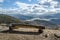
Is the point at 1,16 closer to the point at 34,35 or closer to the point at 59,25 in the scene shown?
the point at 59,25

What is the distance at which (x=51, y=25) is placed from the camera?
16672mm

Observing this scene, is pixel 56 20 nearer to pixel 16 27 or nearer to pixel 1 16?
pixel 16 27

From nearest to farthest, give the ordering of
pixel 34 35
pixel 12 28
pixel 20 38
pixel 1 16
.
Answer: pixel 20 38
pixel 34 35
pixel 12 28
pixel 1 16

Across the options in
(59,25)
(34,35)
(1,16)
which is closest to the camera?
(34,35)

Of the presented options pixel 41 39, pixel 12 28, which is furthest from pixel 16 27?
pixel 41 39

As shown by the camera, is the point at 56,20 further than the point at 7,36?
Yes

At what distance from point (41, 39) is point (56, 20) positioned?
6921 mm

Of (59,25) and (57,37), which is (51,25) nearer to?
(59,25)

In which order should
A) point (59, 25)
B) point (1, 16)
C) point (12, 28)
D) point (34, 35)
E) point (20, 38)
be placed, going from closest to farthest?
point (20, 38) → point (34, 35) → point (12, 28) → point (59, 25) → point (1, 16)

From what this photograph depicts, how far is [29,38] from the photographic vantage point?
33.1 feet

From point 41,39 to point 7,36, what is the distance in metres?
1.83

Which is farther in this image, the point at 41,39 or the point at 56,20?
the point at 56,20

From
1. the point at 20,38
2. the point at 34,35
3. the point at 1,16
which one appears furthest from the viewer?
the point at 1,16

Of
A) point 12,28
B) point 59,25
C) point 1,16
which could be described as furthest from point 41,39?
point 1,16
